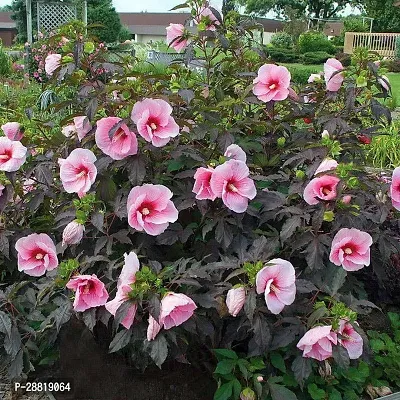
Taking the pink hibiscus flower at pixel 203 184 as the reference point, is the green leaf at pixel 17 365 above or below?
below

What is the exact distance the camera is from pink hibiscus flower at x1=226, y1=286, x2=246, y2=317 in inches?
60.8

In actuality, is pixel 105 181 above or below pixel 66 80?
below

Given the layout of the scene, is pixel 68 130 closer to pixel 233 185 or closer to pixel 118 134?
pixel 118 134

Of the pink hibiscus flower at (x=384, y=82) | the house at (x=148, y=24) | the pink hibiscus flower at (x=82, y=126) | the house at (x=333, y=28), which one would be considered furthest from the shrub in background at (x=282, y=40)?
the pink hibiscus flower at (x=82, y=126)

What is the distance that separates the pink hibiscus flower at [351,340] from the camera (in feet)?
5.28

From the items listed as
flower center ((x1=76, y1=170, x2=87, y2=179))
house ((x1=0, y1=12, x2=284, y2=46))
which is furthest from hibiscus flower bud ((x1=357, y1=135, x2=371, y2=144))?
house ((x1=0, y1=12, x2=284, y2=46))

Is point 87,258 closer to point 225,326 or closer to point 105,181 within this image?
point 105,181

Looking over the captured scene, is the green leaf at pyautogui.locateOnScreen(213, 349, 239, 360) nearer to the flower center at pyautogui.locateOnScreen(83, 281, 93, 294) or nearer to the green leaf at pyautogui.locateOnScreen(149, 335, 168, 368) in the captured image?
the green leaf at pyautogui.locateOnScreen(149, 335, 168, 368)

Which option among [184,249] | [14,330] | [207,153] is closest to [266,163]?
[207,153]

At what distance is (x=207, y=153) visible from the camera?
1.94 metres

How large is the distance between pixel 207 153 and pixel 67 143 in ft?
1.50

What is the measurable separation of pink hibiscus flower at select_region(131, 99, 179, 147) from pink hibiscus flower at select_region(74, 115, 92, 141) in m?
0.25

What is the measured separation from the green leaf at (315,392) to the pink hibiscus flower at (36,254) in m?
0.82

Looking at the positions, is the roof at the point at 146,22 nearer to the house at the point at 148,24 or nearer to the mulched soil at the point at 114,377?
the house at the point at 148,24
